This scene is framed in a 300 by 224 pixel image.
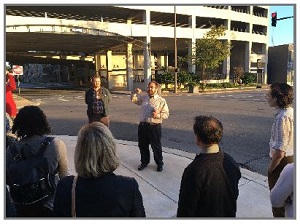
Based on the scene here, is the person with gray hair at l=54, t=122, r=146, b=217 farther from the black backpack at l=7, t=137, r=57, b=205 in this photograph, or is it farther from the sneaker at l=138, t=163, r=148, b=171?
the sneaker at l=138, t=163, r=148, b=171

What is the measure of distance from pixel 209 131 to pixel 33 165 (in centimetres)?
133

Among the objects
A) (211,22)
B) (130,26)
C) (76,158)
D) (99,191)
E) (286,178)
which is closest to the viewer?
(99,191)

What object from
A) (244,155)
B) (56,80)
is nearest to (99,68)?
(56,80)

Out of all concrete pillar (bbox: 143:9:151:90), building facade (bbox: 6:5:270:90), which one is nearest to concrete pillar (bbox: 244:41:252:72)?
building facade (bbox: 6:5:270:90)

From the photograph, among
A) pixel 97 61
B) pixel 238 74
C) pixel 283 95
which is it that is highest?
pixel 97 61

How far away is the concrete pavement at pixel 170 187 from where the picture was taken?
373cm

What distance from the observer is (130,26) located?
106ft

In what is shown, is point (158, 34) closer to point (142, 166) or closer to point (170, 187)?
point (142, 166)

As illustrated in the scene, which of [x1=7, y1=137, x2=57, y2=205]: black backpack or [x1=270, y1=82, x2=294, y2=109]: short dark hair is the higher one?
[x1=270, y1=82, x2=294, y2=109]: short dark hair

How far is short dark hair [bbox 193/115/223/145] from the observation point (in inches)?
90.0

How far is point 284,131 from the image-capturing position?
116 inches

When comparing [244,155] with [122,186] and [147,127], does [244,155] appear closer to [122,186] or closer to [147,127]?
[147,127]

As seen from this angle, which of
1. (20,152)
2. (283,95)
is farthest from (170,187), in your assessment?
(20,152)

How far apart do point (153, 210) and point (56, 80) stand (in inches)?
2798
